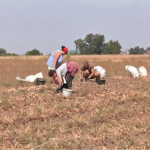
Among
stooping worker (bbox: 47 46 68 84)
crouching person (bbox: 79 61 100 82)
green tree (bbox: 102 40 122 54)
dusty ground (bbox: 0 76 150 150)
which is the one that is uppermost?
green tree (bbox: 102 40 122 54)

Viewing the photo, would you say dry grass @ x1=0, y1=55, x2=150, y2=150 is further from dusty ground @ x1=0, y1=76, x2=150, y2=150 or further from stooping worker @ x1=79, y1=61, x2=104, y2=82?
stooping worker @ x1=79, y1=61, x2=104, y2=82

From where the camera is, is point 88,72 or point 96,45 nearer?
point 88,72

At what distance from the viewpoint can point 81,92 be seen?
635 cm

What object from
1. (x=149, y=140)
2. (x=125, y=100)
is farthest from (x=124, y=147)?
(x=125, y=100)

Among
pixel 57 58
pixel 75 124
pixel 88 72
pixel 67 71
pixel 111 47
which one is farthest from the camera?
pixel 111 47

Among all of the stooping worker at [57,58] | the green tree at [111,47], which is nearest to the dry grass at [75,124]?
the stooping worker at [57,58]

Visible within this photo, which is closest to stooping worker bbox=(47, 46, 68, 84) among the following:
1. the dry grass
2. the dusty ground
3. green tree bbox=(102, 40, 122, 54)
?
the dry grass

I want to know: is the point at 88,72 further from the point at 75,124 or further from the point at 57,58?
the point at 75,124

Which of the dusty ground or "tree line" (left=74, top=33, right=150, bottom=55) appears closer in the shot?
the dusty ground

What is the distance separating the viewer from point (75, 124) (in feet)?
12.5

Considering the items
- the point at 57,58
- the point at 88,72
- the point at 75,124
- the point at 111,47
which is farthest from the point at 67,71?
the point at 111,47

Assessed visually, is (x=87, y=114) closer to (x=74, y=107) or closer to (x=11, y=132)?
(x=74, y=107)

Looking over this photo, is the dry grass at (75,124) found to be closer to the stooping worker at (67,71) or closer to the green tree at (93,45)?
the stooping worker at (67,71)

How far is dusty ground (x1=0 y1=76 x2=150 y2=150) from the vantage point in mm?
3074
